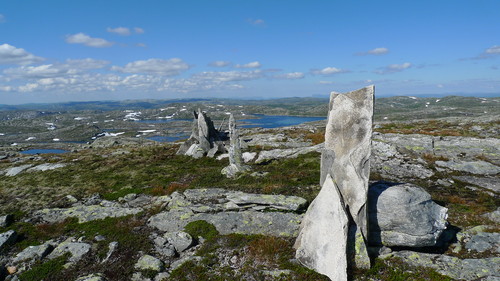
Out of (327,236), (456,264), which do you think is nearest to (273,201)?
(327,236)

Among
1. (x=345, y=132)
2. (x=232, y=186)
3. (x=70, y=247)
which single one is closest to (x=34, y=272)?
(x=70, y=247)

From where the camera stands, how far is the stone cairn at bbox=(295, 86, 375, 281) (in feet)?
35.0

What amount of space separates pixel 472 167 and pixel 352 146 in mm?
19012

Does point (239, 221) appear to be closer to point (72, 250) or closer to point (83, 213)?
point (72, 250)

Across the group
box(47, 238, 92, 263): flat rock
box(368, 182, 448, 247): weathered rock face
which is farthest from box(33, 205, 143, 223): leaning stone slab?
box(368, 182, 448, 247): weathered rock face

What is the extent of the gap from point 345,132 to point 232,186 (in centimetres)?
1091

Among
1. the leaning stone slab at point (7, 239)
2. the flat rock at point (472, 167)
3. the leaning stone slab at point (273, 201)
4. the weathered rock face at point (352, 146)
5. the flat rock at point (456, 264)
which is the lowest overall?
the leaning stone slab at point (7, 239)

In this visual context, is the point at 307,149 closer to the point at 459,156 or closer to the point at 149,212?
the point at 459,156

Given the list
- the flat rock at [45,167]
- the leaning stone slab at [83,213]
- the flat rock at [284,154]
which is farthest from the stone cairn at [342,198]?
the flat rock at [45,167]

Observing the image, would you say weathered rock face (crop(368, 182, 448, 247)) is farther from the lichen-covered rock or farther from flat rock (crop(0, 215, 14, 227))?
flat rock (crop(0, 215, 14, 227))

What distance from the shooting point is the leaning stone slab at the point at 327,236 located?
1043cm

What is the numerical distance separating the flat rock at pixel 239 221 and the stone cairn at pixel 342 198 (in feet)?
6.18

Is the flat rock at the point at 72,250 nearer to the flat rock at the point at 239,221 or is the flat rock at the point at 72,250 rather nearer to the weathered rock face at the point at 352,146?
the flat rock at the point at 239,221

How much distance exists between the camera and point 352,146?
12383mm
